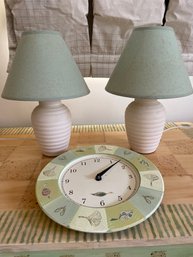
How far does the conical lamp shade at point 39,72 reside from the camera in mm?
478

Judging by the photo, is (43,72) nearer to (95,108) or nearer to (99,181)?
(99,181)

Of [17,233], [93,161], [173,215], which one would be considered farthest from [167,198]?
[17,233]

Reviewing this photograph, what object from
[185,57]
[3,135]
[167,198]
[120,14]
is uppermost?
[120,14]

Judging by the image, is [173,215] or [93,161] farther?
[93,161]

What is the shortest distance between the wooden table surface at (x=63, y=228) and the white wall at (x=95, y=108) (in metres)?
0.27

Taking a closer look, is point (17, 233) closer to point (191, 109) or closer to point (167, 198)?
point (167, 198)

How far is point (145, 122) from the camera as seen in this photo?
554mm

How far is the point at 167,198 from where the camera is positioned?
0.44m

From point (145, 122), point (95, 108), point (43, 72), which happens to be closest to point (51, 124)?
point (43, 72)

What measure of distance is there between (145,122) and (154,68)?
0.15 m

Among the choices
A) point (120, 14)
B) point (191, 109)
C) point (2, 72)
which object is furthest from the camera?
point (191, 109)

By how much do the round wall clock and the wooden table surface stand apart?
0.03m

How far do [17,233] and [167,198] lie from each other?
30 centimetres

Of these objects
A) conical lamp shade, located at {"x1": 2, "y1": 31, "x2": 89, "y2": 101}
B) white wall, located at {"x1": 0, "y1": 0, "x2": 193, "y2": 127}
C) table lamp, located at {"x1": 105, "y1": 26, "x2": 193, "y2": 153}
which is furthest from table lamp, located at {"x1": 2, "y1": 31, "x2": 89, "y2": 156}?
white wall, located at {"x1": 0, "y1": 0, "x2": 193, "y2": 127}
